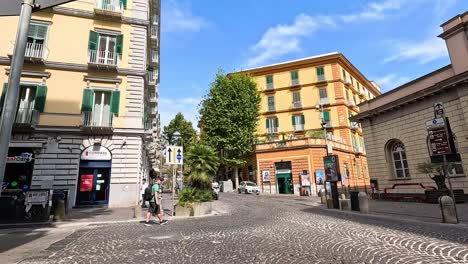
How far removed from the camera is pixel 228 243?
→ 6.02 metres

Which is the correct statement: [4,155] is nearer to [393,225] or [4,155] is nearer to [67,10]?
[393,225]

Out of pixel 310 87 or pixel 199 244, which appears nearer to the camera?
pixel 199 244

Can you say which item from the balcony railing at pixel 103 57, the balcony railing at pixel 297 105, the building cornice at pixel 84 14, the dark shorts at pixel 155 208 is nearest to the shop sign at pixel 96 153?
the balcony railing at pixel 103 57

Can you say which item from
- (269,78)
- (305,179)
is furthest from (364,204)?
(269,78)

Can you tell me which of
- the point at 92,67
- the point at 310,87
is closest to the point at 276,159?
the point at 310,87

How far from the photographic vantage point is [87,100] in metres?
15.9

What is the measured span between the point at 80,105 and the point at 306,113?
29.9 m

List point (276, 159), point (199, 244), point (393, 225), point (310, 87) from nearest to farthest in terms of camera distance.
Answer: point (199, 244), point (393, 225), point (276, 159), point (310, 87)

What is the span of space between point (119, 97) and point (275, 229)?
13184mm

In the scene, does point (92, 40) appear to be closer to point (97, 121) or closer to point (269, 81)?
point (97, 121)

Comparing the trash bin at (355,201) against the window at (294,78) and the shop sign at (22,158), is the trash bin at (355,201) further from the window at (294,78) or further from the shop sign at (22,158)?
the window at (294,78)

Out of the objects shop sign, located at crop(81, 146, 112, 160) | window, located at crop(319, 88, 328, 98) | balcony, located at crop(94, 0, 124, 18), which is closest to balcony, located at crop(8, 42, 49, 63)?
balcony, located at crop(94, 0, 124, 18)

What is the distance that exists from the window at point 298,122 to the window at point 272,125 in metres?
2.63

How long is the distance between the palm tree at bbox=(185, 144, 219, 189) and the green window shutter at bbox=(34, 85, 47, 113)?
9.53 meters
